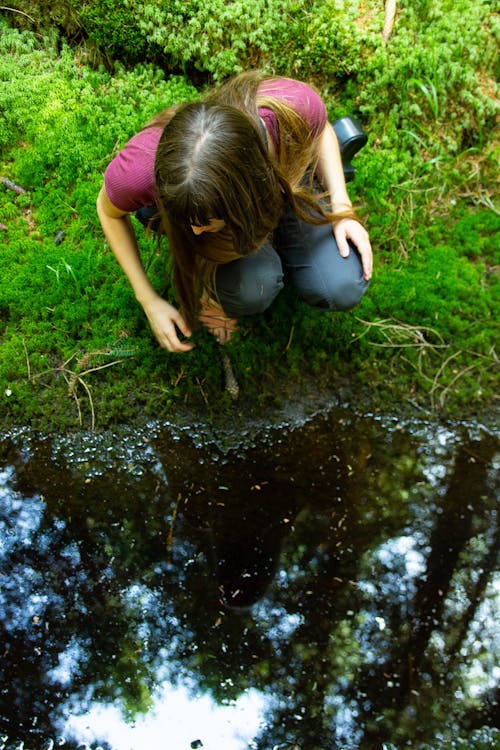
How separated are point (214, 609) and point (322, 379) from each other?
3.47 ft

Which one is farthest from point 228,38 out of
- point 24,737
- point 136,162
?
point 24,737

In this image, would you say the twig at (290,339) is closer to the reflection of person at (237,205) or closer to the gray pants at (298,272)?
the reflection of person at (237,205)

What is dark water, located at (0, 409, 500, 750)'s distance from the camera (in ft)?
6.78

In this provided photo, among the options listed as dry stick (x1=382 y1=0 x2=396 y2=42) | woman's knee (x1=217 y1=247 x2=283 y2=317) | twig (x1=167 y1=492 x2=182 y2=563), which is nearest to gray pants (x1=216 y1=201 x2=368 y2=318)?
woman's knee (x1=217 y1=247 x2=283 y2=317)

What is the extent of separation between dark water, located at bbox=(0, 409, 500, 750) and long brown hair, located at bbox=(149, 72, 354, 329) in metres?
0.88

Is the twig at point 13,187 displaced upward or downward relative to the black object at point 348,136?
upward

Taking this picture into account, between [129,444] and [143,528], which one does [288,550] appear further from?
[129,444]

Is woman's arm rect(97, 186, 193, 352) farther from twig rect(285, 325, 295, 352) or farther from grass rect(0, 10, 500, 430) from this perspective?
twig rect(285, 325, 295, 352)

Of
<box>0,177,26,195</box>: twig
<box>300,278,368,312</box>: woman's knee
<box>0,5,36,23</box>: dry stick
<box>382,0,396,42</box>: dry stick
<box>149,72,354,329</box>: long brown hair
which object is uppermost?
<box>0,5,36,23</box>: dry stick

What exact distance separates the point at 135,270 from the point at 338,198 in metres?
0.79

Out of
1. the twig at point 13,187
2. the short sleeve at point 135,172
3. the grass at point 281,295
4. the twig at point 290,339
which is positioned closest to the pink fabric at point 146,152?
the short sleeve at point 135,172

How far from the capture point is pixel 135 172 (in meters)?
2.01

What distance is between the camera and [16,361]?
108 inches

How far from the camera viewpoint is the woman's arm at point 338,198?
233cm
